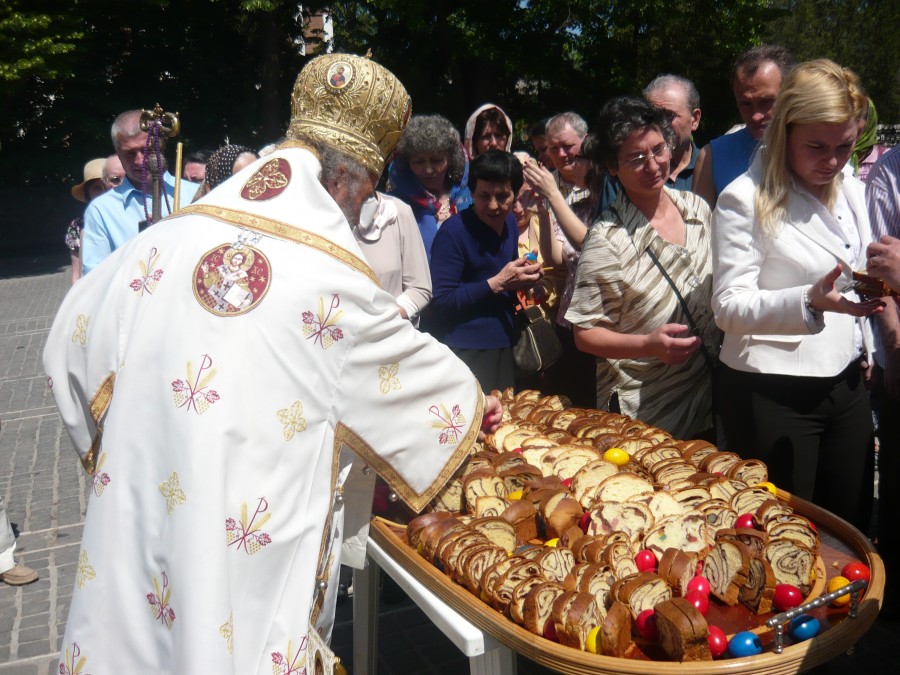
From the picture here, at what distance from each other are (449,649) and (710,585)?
1.81 m

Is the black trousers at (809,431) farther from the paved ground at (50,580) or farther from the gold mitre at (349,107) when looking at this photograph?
the gold mitre at (349,107)

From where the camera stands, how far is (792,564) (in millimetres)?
1949

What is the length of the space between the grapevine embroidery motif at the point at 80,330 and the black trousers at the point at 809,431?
189 cm

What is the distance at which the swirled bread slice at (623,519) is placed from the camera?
7.09 feet

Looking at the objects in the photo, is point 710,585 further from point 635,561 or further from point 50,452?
point 50,452

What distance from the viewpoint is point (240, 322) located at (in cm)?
183

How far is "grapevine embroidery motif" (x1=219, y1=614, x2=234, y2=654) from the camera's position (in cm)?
179

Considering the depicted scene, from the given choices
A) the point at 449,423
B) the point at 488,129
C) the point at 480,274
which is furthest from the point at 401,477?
the point at 488,129

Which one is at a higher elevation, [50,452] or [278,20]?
[278,20]

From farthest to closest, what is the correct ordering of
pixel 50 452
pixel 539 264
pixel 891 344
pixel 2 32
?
pixel 2 32 → pixel 50 452 → pixel 539 264 → pixel 891 344

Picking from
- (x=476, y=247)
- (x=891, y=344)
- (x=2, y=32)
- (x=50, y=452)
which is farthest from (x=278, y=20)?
(x=891, y=344)

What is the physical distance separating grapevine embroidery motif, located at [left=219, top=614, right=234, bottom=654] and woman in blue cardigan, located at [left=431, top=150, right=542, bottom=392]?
7.32ft

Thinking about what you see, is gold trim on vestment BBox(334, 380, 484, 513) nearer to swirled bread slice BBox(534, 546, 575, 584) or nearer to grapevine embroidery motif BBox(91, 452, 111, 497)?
swirled bread slice BBox(534, 546, 575, 584)

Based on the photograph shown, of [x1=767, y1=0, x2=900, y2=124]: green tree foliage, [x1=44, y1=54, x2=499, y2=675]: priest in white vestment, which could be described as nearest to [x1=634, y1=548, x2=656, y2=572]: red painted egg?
[x1=44, y1=54, x2=499, y2=675]: priest in white vestment
